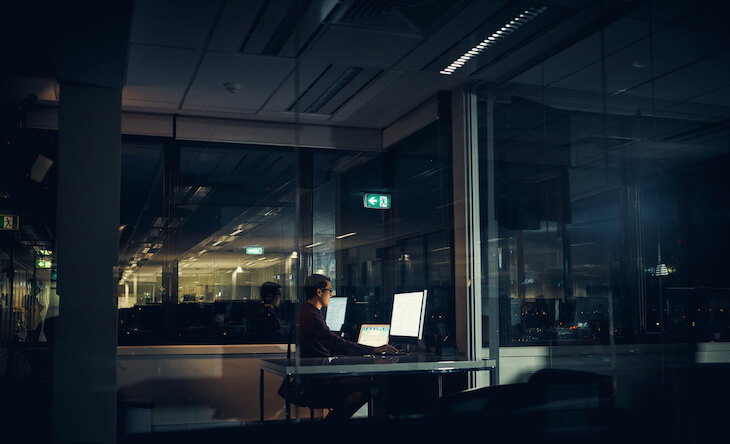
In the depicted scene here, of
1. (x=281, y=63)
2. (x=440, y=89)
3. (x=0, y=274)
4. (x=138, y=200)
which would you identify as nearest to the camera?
(x=281, y=63)

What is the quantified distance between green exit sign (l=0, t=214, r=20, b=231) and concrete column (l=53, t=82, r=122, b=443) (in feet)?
7.05

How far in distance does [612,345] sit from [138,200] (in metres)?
4.63

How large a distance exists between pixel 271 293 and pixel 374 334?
166 centimetres

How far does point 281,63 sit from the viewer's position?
18.7ft

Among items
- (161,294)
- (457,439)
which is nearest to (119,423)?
(161,294)

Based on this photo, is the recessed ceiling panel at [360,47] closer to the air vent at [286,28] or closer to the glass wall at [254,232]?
the air vent at [286,28]

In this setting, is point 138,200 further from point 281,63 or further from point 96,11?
point 96,11

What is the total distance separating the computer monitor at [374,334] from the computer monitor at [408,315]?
2.6 inches

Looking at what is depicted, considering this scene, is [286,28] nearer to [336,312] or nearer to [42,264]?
[336,312]

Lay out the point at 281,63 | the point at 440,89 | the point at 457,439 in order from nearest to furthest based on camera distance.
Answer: the point at 457,439
the point at 281,63
the point at 440,89

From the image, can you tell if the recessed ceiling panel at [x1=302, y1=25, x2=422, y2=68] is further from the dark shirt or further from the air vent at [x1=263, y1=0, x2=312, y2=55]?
the dark shirt

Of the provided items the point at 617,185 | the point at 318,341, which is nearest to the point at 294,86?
→ the point at 318,341

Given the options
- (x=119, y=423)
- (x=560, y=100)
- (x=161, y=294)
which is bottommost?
(x=119, y=423)

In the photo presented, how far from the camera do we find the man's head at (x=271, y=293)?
725cm
